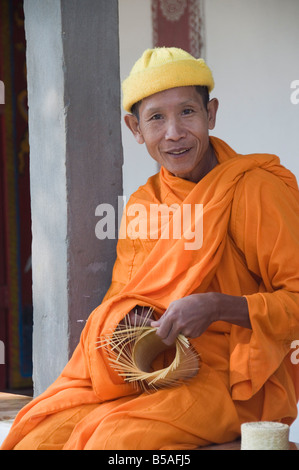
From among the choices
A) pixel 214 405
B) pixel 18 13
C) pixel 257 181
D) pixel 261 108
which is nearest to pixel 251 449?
pixel 214 405

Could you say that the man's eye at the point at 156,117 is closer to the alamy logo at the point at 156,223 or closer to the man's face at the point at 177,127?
the man's face at the point at 177,127

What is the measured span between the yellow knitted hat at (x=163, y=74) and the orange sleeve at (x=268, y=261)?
401mm

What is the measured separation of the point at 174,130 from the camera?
2672 millimetres

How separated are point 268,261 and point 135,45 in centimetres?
248

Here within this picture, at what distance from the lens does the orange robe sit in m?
2.34

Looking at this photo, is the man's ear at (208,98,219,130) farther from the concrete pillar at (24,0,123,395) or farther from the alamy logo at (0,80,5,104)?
the alamy logo at (0,80,5,104)

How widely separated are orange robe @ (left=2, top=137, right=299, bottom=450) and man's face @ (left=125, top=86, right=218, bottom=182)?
0.36 ft

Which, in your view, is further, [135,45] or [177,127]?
[135,45]

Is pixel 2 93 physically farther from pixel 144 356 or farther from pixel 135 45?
pixel 144 356

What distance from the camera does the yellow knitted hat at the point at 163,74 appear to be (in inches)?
105

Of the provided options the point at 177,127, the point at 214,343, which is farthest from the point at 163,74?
the point at 214,343

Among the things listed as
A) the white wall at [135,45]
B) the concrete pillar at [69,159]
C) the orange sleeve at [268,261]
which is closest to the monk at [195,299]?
the orange sleeve at [268,261]

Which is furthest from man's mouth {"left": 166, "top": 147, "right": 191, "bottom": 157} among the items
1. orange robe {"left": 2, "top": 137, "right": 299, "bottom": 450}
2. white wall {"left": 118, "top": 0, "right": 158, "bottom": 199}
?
white wall {"left": 118, "top": 0, "right": 158, "bottom": 199}
